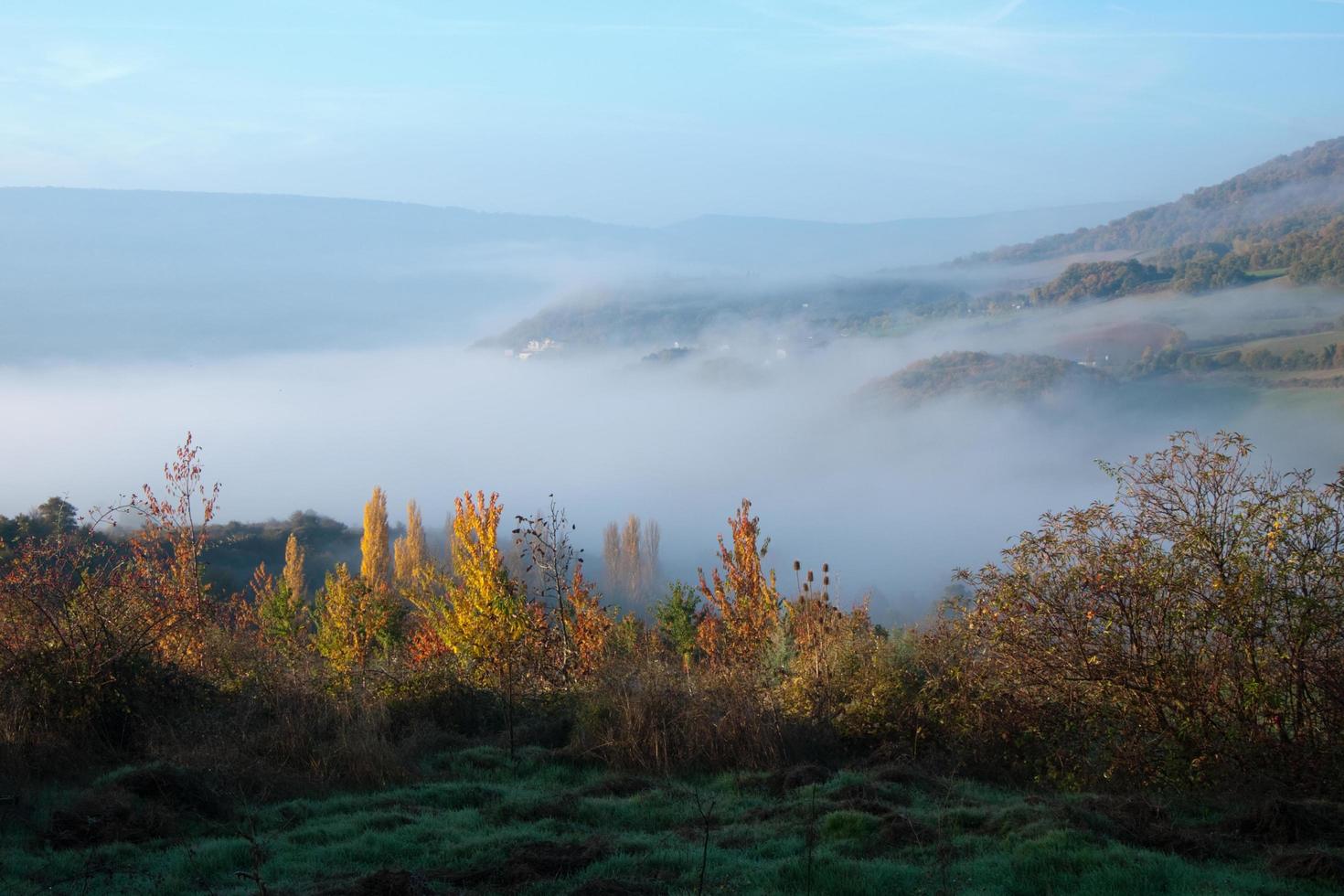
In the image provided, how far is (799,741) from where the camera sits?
10.7 metres

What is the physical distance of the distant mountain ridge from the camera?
135 meters

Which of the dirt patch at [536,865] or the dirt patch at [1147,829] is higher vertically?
the dirt patch at [536,865]

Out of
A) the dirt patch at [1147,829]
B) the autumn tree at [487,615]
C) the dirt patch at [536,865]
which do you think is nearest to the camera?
the dirt patch at [536,865]

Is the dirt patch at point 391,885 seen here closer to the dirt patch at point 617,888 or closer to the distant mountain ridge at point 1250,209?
the dirt patch at point 617,888

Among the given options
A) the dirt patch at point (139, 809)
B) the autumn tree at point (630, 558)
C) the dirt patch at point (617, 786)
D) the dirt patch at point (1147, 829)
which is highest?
the dirt patch at point (139, 809)

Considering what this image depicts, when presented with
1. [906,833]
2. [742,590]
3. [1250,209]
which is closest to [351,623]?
[742,590]

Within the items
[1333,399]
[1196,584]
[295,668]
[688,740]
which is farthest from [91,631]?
[1333,399]

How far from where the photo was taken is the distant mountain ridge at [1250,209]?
135125mm

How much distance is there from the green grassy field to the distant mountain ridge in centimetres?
14081

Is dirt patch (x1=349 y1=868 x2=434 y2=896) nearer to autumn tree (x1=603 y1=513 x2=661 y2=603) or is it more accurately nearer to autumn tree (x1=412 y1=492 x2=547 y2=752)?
autumn tree (x1=412 y1=492 x2=547 y2=752)

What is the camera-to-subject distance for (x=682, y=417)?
635 ft

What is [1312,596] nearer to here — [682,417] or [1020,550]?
[1020,550]

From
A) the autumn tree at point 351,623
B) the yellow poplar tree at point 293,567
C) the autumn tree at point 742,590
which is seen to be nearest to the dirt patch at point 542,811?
the autumn tree at point 742,590

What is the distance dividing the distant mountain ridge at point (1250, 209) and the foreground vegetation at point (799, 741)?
454 ft
